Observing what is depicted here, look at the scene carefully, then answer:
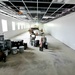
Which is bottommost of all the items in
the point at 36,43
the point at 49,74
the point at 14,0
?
the point at 49,74

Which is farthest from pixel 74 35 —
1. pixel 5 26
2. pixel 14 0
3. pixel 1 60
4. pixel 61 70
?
pixel 5 26

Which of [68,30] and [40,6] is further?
[68,30]

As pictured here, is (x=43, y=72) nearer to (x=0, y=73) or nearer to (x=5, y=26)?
(x=0, y=73)

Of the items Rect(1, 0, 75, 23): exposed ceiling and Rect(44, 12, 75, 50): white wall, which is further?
Rect(44, 12, 75, 50): white wall

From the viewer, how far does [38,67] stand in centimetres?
281

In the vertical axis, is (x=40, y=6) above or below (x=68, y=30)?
above

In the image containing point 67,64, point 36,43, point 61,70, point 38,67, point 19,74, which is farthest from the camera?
point 36,43

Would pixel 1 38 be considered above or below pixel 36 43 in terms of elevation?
→ above

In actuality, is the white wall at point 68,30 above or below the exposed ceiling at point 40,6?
below

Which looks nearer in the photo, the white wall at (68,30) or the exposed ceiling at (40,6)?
the exposed ceiling at (40,6)

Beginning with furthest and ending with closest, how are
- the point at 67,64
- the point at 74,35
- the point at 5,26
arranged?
the point at 5,26
the point at 74,35
the point at 67,64

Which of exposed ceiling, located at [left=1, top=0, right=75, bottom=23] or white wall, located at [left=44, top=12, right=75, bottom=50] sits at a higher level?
exposed ceiling, located at [left=1, top=0, right=75, bottom=23]

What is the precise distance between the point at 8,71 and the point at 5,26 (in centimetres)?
535

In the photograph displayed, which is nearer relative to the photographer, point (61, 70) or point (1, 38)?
point (61, 70)
